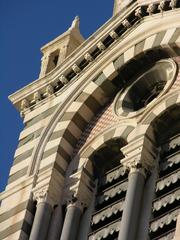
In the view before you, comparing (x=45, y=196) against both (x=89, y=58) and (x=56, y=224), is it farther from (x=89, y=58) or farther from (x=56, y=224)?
(x=89, y=58)

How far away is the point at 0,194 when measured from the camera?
26891 mm

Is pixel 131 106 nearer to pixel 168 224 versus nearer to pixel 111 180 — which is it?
pixel 111 180

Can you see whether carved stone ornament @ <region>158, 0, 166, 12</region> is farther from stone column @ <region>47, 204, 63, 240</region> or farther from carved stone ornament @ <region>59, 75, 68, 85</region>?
stone column @ <region>47, 204, 63, 240</region>

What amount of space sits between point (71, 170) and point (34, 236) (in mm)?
1731

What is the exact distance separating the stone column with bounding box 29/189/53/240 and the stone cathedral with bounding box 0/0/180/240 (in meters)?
0.02

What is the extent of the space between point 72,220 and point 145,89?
3.06 m

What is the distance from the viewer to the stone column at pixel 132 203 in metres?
23.8

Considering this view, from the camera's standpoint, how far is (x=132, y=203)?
24.4 m

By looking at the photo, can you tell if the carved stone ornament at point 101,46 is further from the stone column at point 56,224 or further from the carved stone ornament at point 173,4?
the stone column at point 56,224

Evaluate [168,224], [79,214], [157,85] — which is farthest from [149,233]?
[157,85]

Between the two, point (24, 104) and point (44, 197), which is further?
point (24, 104)

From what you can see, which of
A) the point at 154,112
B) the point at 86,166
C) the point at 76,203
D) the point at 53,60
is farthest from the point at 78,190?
the point at 53,60

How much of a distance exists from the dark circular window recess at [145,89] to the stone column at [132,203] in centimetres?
162

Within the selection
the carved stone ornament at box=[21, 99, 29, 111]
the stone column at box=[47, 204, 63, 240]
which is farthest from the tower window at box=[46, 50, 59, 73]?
the stone column at box=[47, 204, 63, 240]
